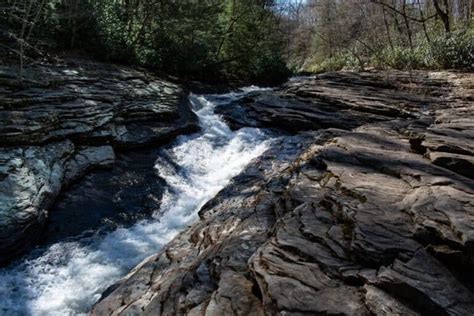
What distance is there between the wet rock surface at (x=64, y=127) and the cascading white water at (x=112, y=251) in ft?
1.49

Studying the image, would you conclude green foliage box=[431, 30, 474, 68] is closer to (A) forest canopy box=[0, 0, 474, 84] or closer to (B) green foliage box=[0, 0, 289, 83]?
(A) forest canopy box=[0, 0, 474, 84]

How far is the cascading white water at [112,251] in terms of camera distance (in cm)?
484

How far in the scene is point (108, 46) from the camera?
1244cm

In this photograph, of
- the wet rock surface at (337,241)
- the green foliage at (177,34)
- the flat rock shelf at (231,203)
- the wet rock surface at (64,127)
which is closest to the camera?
the wet rock surface at (337,241)

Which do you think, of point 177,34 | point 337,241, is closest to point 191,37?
point 177,34

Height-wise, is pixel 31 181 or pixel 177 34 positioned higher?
pixel 177 34

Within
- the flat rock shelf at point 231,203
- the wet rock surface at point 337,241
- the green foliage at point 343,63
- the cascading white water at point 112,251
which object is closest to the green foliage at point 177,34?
the flat rock shelf at point 231,203

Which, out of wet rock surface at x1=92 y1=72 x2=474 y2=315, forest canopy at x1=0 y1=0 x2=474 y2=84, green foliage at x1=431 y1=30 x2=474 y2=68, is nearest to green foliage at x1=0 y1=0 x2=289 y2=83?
forest canopy at x1=0 y1=0 x2=474 y2=84

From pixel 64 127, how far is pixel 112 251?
3043 mm

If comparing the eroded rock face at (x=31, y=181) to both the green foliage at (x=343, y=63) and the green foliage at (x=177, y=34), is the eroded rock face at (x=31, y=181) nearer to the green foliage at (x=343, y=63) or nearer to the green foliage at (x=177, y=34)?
the green foliage at (x=177, y=34)

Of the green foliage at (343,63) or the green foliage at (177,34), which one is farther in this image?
the green foliage at (343,63)

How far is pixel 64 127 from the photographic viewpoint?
761cm

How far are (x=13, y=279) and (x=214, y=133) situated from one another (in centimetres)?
591

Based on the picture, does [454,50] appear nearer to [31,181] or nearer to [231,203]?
[231,203]
